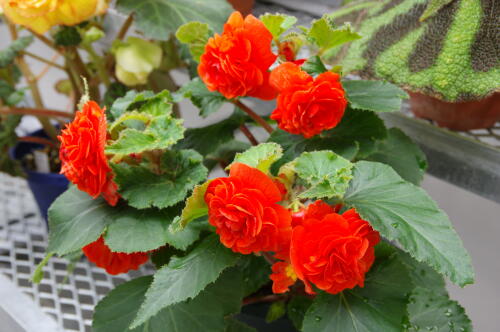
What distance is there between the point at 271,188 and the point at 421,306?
240mm

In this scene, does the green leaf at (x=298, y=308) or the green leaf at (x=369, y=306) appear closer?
Answer: the green leaf at (x=369, y=306)

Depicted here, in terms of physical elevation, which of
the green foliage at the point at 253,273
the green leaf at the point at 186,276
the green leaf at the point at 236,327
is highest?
the green leaf at the point at 186,276

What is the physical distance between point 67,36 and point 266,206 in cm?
52

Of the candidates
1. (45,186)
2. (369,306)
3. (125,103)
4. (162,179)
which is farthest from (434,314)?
(45,186)

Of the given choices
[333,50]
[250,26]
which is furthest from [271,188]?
[333,50]

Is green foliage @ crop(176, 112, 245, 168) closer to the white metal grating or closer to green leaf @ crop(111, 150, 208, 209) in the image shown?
green leaf @ crop(111, 150, 208, 209)

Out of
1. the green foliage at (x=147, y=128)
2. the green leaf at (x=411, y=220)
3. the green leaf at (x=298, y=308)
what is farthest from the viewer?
the green leaf at (x=298, y=308)

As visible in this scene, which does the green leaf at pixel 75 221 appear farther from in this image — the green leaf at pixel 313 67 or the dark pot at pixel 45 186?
the dark pot at pixel 45 186

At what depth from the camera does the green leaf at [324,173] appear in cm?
43

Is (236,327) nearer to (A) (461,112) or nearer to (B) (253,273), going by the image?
(B) (253,273)

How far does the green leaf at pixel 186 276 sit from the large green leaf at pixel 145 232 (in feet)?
0.08

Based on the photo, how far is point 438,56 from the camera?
55 cm

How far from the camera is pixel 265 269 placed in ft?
2.10

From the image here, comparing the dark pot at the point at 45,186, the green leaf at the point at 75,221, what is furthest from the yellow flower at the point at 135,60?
the green leaf at the point at 75,221
